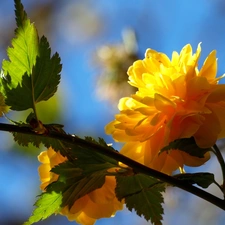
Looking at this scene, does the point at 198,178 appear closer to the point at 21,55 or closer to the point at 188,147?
the point at 188,147

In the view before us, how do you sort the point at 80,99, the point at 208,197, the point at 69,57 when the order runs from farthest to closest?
the point at 69,57
the point at 80,99
the point at 208,197

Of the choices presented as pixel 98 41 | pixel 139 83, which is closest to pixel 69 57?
pixel 98 41

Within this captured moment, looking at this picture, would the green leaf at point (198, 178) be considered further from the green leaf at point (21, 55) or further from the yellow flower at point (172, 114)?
the green leaf at point (21, 55)

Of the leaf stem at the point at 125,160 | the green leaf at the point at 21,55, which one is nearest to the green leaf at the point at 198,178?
the leaf stem at the point at 125,160

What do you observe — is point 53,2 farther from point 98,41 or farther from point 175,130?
point 175,130

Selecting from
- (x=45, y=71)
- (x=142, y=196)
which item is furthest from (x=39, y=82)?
(x=142, y=196)

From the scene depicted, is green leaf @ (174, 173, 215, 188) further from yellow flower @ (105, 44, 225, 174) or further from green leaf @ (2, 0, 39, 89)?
green leaf @ (2, 0, 39, 89)

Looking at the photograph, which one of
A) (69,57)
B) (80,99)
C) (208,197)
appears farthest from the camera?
(69,57)
